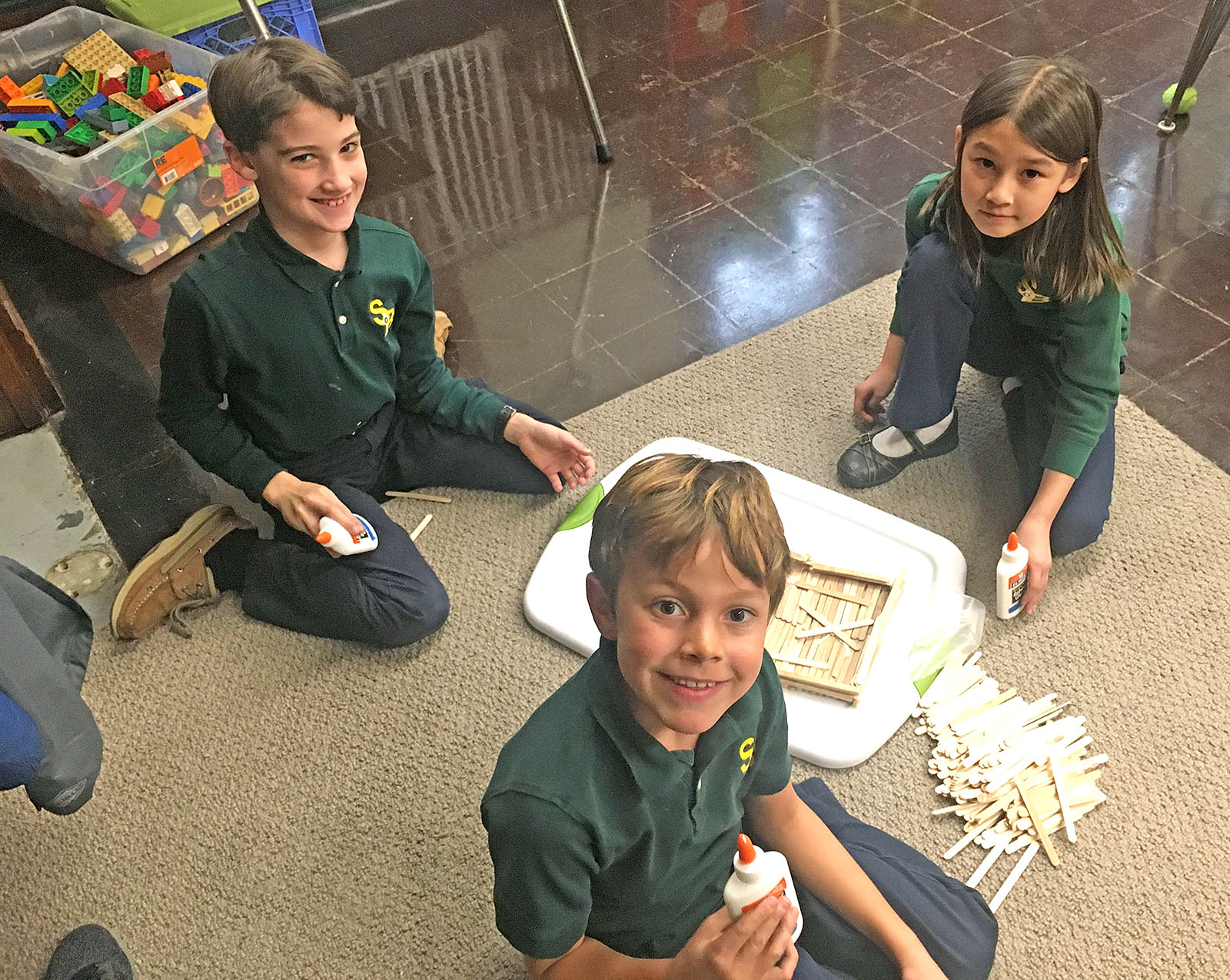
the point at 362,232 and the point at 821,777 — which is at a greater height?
the point at 362,232

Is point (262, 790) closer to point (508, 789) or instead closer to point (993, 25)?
point (508, 789)

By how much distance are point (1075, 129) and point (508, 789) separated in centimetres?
107

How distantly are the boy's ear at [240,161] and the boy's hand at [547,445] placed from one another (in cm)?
54

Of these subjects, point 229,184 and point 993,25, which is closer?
point 229,184

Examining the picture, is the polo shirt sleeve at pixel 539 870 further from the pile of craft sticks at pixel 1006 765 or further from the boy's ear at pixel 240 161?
the boy's ear at pixel 240 161

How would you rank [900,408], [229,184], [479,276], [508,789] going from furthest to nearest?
[229,184]
[479,276]
[900,408]
[508,789]

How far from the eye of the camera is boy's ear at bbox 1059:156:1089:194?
143 cm

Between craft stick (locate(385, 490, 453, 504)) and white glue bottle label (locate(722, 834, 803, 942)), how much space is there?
3.39 feet

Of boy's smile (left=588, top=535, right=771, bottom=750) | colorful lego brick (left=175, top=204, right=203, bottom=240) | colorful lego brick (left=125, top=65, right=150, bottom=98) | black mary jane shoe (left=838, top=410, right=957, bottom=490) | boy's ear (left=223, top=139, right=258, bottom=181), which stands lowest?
black mary jane shoe (left=838, top=410, right=957, bottom=490)

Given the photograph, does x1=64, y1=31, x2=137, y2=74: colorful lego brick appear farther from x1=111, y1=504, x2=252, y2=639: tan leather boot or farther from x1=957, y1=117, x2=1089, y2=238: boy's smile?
x1=957, y1=117, x2=1089, y2=238: boy's smile

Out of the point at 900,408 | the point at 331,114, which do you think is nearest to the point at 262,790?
the point at 331,114

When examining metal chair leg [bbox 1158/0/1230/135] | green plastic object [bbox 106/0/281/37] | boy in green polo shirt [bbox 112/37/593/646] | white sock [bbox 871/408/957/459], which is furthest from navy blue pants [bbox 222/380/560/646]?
metal chair leg [bbox 1158/0/1230/135]

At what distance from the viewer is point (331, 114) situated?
1427mm

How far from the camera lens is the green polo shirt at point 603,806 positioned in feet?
2.92
